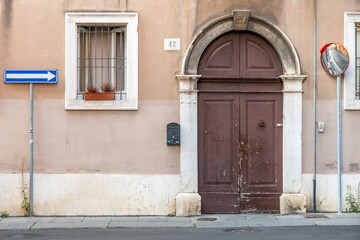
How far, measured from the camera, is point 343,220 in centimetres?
1072

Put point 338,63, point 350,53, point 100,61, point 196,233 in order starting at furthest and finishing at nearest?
point 100,61 < point 350,53 < point 338,63 < point 196,233

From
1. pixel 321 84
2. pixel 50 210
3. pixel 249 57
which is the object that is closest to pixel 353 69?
pixel 321 84

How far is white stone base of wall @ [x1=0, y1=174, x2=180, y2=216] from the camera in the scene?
11289 millimetres

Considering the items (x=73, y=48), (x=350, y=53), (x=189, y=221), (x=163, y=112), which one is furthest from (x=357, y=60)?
(x=73, y=48)

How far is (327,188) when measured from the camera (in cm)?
1138

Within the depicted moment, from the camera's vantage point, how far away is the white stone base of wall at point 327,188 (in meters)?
11.4

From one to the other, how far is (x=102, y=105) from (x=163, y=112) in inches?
45.7

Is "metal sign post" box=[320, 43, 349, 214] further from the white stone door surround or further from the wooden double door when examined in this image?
the wooden double door

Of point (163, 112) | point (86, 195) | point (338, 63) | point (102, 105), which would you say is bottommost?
point (86, 195)

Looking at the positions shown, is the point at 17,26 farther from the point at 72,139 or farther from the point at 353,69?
the point at 353,69

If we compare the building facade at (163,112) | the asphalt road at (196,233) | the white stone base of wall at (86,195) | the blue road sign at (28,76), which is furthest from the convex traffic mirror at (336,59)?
the blue road sign at (28,76)

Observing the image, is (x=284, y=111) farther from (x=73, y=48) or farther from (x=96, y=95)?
(x=73, y=48)

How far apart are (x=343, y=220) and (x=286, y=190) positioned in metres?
1.22

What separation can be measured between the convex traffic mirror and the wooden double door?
3.28 ft
